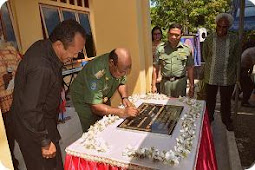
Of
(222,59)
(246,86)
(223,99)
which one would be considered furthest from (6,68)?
(246,86)

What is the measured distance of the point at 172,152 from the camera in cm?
163

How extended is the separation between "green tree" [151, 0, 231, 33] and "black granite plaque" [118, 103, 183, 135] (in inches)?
470

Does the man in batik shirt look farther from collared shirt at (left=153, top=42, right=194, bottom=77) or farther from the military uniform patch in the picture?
the military uniform patch

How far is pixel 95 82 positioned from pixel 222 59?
6.89ft

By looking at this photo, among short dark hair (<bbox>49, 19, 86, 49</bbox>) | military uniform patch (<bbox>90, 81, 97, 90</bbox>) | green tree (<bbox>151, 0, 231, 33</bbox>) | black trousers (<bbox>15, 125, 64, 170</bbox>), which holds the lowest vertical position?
black trousers (<bbox>15, 125, 64, 170</bbox>)

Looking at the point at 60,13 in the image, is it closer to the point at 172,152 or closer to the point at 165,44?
the point at 165,44

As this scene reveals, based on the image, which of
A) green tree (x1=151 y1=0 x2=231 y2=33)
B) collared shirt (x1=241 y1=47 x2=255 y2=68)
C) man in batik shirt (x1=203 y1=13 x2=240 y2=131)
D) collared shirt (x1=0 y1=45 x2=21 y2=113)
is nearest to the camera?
collared shirt (x1=0 y1=45 x2=21 y2=113)

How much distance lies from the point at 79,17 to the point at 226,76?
643 centimetres

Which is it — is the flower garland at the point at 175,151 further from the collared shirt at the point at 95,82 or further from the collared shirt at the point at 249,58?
the collared shirt at the point at 249,58

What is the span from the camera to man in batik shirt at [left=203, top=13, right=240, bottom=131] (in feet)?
11.1

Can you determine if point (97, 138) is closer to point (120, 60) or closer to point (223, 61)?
point (120, 60)

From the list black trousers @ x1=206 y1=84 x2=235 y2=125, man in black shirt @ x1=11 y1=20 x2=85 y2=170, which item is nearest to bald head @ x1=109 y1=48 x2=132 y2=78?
man in black shirt @ x1=11 y1=20 x2=85 y2=170

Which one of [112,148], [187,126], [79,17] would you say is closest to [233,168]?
[187,126]

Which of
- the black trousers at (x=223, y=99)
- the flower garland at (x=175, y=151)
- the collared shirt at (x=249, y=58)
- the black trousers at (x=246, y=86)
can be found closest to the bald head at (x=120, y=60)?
the flower garland at (x=175, y=151)
